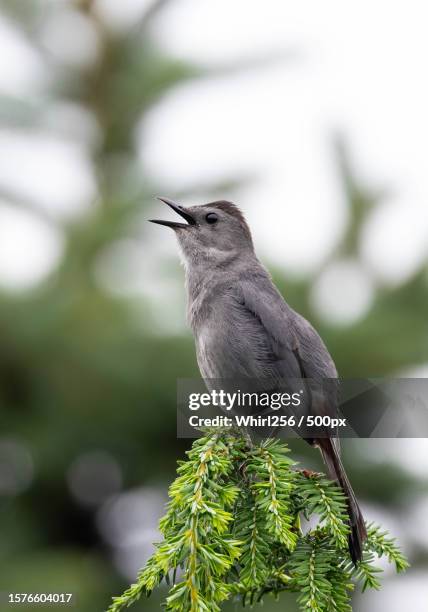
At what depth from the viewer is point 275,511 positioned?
3.35 m

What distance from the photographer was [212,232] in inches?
224

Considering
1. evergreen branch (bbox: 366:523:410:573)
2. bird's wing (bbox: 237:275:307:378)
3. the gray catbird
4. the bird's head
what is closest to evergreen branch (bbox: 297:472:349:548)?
evergreen branch (bbox: 366:523:410:573)

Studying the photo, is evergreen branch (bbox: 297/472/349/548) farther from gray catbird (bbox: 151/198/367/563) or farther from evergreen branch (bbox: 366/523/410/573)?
gray catbird (bbox: 151/198/367/563)

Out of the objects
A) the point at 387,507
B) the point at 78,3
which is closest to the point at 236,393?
the point at 387,507

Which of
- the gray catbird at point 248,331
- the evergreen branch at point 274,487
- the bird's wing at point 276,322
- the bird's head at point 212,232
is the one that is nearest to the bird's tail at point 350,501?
the gray catbird at point 248,331

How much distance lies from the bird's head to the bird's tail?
168 cm

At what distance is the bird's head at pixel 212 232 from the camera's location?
557cm

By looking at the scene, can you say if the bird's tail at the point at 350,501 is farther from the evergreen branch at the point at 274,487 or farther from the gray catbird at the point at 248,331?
the evergreen branch at the point at 274,487

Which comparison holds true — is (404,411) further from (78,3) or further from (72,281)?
(78,3)

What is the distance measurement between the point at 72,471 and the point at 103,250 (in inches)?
85.7

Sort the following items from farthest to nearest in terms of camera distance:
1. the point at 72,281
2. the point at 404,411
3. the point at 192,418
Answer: the point at 72,281 < the point at 404,411 < the point at 192,418

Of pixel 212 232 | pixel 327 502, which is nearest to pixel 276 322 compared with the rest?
pixel 212 232

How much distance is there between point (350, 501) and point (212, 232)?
239 centimetres

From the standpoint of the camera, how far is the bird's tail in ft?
11.5
